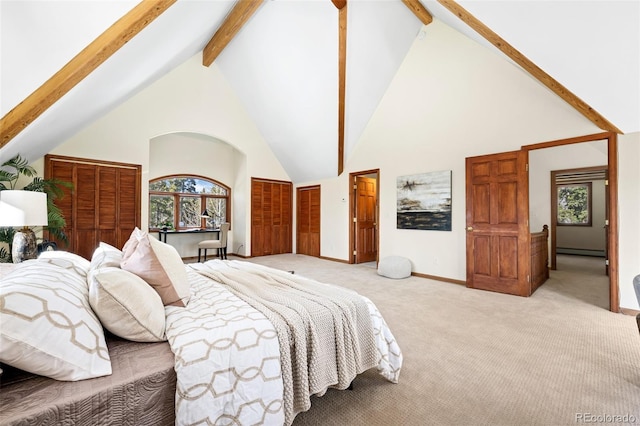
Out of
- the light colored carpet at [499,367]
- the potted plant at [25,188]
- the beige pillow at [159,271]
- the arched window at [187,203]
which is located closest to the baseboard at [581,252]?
the light colored carpet at [499,367]

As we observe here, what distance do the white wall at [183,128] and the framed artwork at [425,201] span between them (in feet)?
12.3

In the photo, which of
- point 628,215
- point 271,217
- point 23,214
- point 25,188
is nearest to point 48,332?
point 23,214

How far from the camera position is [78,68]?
7.35 ft

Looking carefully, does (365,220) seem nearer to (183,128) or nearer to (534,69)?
(534,69)

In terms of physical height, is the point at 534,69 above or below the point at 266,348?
above

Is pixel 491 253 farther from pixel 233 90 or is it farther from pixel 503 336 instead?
A: pixel 233 90

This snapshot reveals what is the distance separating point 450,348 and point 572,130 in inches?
126

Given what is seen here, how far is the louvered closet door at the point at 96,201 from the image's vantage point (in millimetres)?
4840

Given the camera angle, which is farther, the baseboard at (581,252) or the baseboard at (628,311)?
the baseboard at (581,252)

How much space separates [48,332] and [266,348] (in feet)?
2.51

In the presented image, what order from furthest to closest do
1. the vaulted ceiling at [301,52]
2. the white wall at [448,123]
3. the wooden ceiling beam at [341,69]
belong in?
the wooden ceiling beam at [341,69], the white wall at [448,123], the vaulted ceiling at [301,52]

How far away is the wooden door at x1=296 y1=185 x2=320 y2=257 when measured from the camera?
Answer: 738 centimetres

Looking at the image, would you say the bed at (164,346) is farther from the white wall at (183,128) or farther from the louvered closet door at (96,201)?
the white wall at (183,128)

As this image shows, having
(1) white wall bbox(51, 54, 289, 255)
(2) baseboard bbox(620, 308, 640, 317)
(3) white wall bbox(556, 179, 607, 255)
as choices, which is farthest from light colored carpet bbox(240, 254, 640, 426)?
(3) white wall bbox(556, 179, 607, 255)
